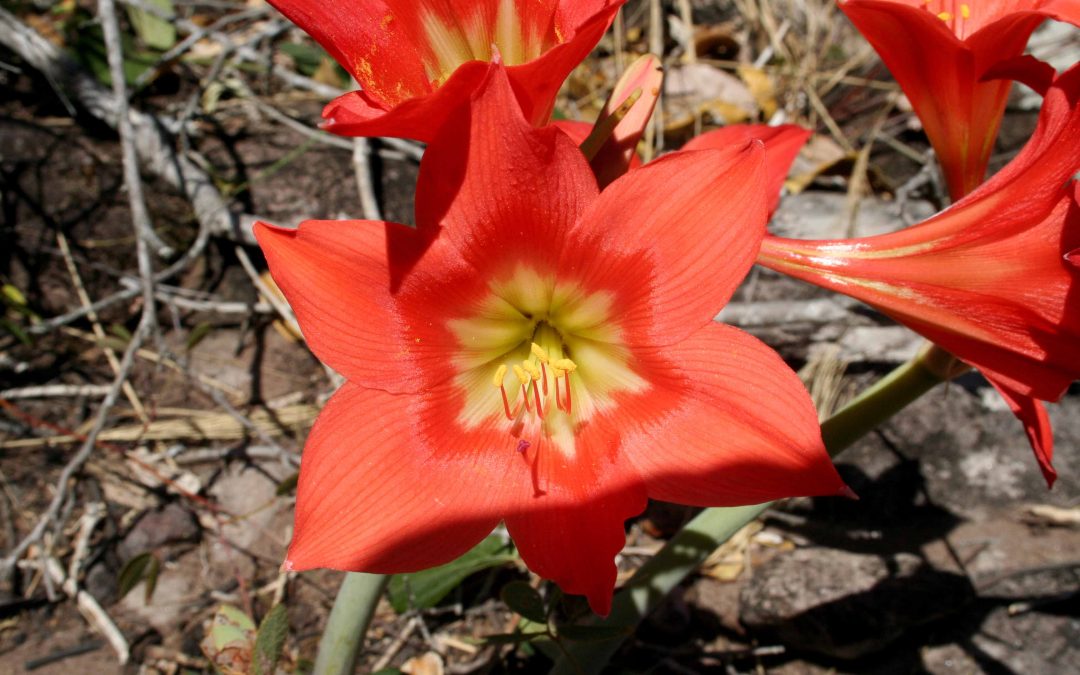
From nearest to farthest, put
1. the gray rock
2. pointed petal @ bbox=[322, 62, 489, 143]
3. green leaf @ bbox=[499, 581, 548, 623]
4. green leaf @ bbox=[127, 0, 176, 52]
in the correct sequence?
pointed petal @ bbox=[322, 62, 489, 143] < green leaf @ bbox=[499, 581, 548, 623] < the gray rock < green leaf @ bbox=[127, 0, 176, 52]

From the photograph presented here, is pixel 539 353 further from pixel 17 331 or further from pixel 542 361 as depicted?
pixel 17 331

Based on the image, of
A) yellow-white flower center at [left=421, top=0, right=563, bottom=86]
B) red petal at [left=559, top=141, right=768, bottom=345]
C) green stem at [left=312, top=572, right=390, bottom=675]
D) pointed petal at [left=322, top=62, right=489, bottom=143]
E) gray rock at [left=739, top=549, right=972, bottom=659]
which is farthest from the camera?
gray rock at [left=739, top=549, right=972, bottom=659]

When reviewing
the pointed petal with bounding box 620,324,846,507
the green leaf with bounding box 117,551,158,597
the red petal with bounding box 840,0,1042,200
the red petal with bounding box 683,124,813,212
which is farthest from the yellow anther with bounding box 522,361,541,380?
the green leaf with bounding box 117,551,158,597

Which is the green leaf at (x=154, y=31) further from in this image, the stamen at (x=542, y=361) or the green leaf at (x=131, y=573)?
the stamen at (x=542, y=361)

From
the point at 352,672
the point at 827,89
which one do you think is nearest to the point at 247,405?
the point at 352,672

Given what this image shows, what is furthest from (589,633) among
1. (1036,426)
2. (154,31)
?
(154,31)

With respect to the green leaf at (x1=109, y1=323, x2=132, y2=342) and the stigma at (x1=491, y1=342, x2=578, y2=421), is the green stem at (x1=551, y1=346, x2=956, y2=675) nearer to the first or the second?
the stigma at (x1=491, y1=342, x2=578, y2=421)

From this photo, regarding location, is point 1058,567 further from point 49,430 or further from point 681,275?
point 49,430
